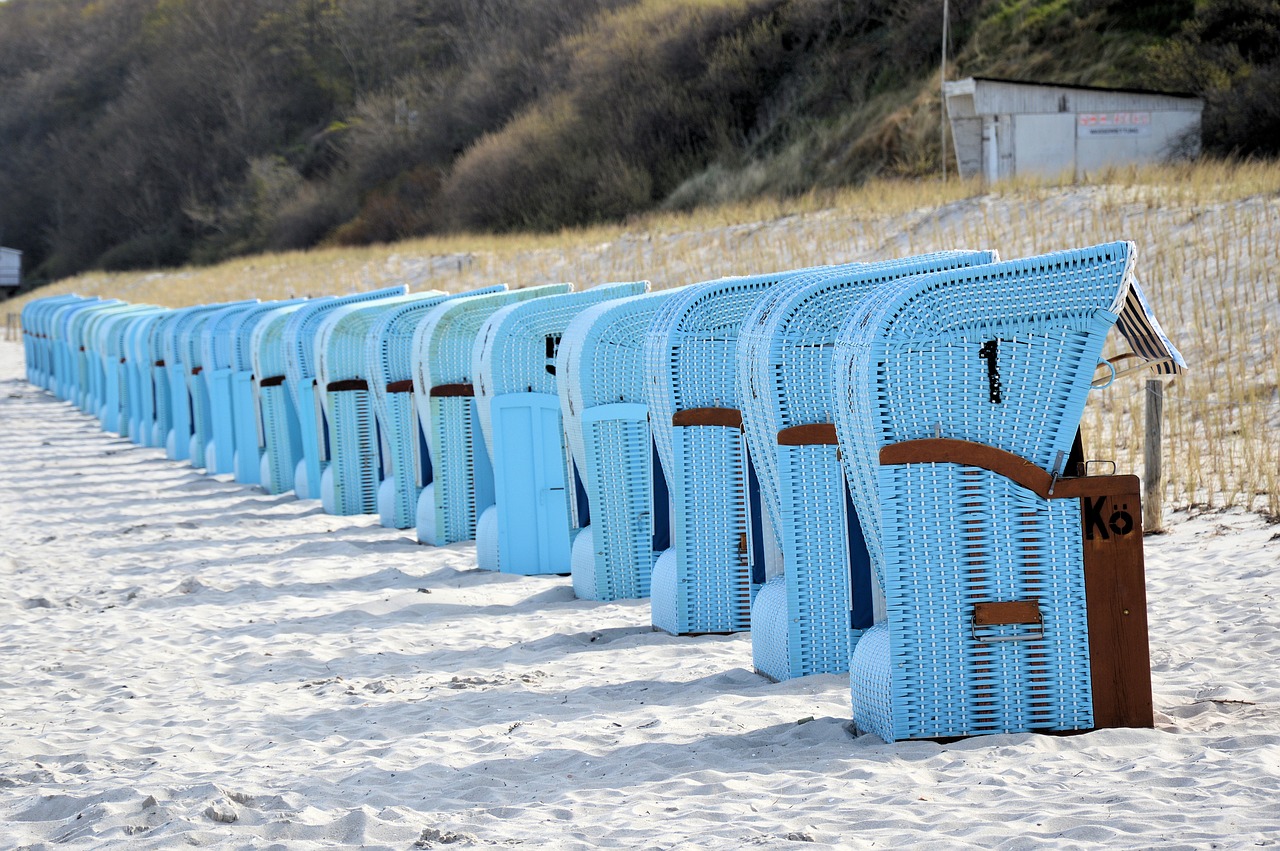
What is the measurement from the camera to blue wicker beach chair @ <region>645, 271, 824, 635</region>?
6297mm

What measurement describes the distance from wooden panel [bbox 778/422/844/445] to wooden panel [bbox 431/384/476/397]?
4.00 metres

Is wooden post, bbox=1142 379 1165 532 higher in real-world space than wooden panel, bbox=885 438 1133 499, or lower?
lower

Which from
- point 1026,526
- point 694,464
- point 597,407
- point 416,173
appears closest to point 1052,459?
point 1026,526

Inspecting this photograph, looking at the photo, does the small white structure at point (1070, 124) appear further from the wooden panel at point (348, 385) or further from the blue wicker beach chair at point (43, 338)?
the blue wicker beach chair at point (43, 338)

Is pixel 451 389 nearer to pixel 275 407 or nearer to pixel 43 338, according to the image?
Result: pixel 275 407

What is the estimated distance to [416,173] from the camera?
58531 mm

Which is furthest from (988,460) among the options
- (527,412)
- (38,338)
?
(38,338)

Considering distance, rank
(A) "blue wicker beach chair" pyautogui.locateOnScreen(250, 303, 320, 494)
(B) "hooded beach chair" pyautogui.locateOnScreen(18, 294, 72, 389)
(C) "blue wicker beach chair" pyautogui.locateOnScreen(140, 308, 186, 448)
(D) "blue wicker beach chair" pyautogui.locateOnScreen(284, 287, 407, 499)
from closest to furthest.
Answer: (D) "blue wicker beach chair" pyautogui.locateOnScreen(284, 287, 407, 499) < (A) "blue wicker beach chair" pyautogui.locateOnScreen(250, 303, 320, 494) < (C) "blue wicker beach chair" pyautogui.locateOnScreen(140, 308, 186, 448) < (B) "hooded beach chair" pyautogui.locateOnScreen(18, 294, 72, 389)

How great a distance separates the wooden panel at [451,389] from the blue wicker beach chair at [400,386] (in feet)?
1.48

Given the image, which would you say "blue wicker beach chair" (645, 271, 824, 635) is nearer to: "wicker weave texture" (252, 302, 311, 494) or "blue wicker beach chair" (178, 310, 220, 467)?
"wicker weave texture" (252, 302, 311, 494)

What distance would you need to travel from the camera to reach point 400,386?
9.73m

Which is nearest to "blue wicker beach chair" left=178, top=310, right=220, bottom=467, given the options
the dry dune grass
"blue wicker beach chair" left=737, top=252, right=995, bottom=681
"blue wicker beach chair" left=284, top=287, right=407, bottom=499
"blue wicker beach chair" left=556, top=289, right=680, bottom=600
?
"blue wicker beach chair" left=284, top=287, right=407, bottom=499

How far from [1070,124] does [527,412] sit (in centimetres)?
1898

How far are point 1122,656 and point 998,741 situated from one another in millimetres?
474
